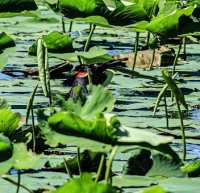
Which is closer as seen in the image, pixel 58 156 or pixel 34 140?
pixel 34 140

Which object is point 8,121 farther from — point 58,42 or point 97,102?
point 58,42

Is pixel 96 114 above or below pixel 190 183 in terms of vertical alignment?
above

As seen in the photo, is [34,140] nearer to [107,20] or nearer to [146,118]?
[107,20]

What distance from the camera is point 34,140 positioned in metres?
1.82

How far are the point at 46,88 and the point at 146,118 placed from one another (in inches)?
38.6

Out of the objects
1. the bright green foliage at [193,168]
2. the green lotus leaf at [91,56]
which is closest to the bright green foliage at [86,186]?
the bright green foliage at [193,168]

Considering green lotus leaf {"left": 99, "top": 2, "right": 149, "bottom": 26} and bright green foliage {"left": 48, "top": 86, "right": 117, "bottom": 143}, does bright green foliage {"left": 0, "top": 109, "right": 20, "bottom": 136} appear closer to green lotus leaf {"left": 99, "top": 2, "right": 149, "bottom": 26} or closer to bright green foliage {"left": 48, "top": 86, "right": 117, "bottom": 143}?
bright green foliage {"left": 48, "top": 86, "right": 117, "bottom": 143}

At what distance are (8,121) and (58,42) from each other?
17.0 inches

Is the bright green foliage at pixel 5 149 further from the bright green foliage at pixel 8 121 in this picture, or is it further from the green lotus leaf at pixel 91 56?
the green lotus leaf at pixel 91 56

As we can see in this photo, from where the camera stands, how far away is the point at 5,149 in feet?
4.32

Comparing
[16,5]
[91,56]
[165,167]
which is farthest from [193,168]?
[16,5]

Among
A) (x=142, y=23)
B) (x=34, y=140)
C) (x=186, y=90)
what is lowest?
(x=186, y=90)

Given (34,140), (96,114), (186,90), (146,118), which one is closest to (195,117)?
(146,118)

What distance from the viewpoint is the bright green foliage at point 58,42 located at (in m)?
1.88
